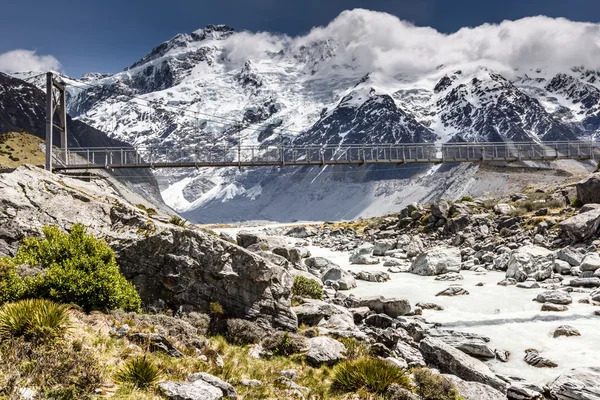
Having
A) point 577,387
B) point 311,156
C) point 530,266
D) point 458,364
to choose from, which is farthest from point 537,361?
point 311,156

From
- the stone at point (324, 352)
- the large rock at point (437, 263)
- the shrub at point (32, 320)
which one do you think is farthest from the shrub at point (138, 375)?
the large rock at point (437, 263)

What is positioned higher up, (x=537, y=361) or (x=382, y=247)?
(x=537, y=361)

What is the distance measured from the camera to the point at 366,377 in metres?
7.30

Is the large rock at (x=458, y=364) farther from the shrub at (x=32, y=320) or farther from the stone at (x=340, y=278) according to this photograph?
the stone at (x=340, y=278)

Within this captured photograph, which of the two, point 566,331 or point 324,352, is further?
point 566,331

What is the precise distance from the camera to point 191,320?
923 cm

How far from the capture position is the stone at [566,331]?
488 inches

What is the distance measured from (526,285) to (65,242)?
17.7 meters

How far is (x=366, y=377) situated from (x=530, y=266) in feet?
55.4

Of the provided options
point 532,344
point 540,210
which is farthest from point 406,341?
point 540,210

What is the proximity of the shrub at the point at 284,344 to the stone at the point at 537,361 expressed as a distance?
226 inches

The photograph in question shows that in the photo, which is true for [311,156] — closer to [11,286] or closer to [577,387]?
[577,387]

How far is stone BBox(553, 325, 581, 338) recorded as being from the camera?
1239 cm

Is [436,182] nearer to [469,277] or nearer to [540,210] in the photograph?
[540,210]
